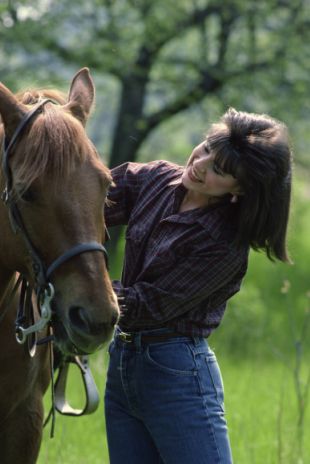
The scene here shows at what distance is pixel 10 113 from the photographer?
2.94m

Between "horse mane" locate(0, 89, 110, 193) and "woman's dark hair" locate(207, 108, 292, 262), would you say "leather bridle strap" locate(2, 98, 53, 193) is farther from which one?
"woman's dark hair" locate(207, 108, 292, 262)

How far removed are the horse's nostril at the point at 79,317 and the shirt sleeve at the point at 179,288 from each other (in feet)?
1.14

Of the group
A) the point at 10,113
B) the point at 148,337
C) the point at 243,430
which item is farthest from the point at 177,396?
the point at 243,430

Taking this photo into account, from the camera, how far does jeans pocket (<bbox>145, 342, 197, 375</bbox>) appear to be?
3.02 metres

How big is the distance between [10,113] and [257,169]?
883 millimetres

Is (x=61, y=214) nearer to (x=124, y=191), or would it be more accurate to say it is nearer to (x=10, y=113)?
(x=10, y=113)

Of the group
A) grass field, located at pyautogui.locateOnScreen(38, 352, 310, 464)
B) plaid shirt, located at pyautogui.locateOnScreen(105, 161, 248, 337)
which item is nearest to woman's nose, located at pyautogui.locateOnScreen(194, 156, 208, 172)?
plaid shirt, located at pyautogui.locateOnScreen(105, 161, 248, 337)

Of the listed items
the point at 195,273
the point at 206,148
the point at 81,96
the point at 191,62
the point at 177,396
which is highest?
the point at 191,62

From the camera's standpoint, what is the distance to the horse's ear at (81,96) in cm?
317

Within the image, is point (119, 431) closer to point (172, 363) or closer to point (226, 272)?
point (172, 363)

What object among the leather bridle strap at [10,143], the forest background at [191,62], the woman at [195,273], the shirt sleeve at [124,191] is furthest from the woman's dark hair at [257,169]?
the forest background at [191,62]

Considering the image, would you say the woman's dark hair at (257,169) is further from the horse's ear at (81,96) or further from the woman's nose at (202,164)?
the horse's ear at (81,96)

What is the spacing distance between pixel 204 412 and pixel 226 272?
1.63 feet

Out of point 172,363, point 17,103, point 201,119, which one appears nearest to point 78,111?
point 17,103
